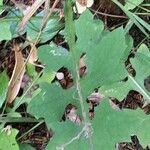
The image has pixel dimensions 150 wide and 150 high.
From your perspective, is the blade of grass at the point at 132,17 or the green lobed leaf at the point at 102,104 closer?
the green lobed leaf at the point at 102,104

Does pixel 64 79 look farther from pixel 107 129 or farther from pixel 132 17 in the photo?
pixel 107 129

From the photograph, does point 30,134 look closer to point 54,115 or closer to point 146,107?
point 54,115

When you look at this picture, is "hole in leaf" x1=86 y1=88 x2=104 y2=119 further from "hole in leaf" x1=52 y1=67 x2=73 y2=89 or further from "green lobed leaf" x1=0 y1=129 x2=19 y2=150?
"green lobed leaf" x1=0 y1=129 x2=19 y2=150

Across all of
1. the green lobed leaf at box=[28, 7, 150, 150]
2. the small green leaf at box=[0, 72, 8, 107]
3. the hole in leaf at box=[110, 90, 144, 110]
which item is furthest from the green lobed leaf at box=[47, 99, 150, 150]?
the small green leaf at box=[0, 72, 8, 107]

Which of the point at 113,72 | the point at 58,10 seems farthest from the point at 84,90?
the point at 58,10

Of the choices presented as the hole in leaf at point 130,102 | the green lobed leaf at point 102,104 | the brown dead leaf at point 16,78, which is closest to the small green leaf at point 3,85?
the brown dead leaf at point 16,78

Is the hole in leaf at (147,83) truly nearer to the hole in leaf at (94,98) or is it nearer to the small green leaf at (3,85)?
the hole in leaf at (94,98)

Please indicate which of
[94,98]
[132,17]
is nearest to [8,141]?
[94,98]
